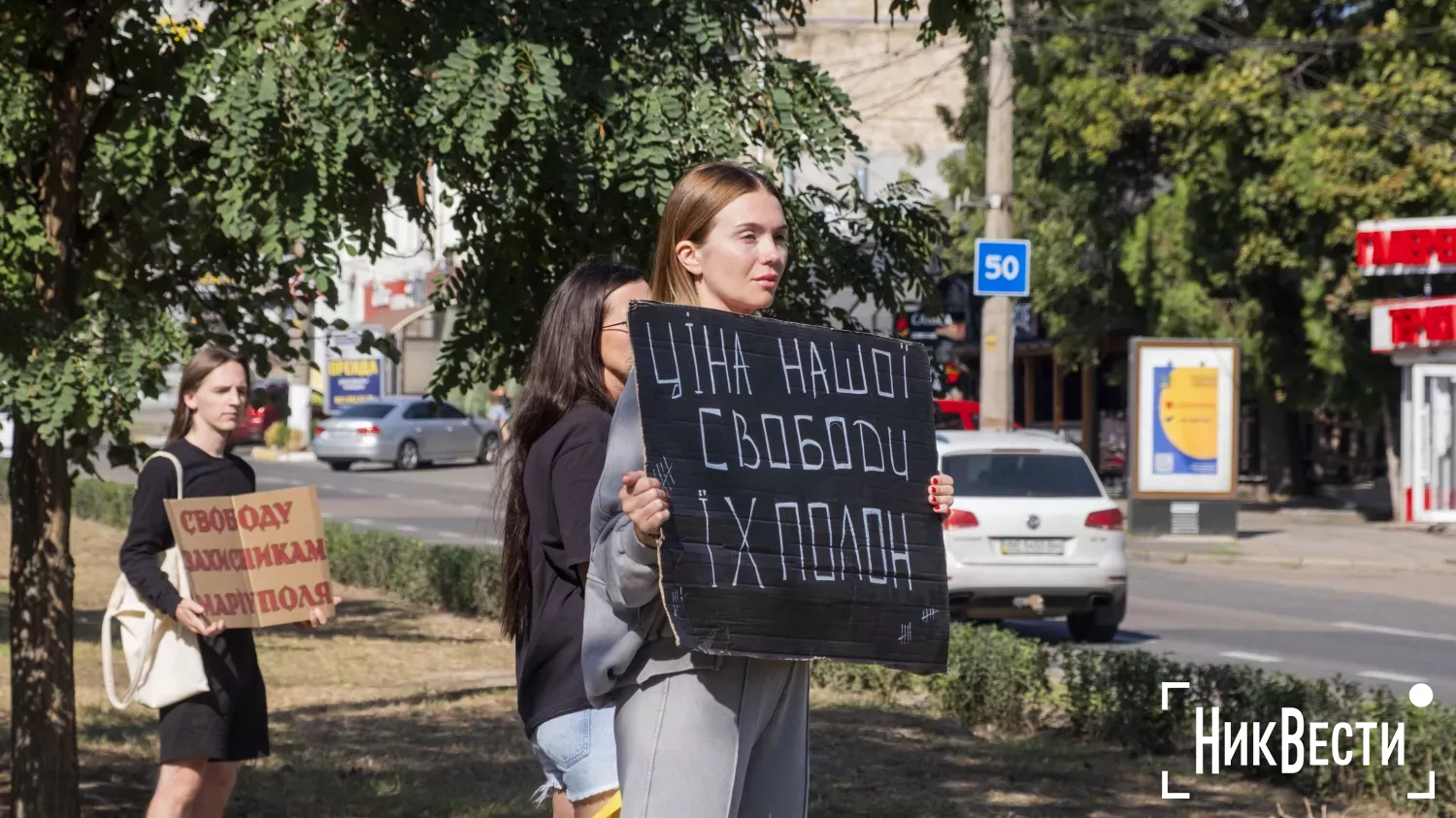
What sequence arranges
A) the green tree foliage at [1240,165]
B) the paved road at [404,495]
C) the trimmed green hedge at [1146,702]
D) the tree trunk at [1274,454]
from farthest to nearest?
the tree trunk at [1274,454]
the green tree foliage at [1240,165]
the paved road at [404,495]
the trimmed green hedge at [1146,702]

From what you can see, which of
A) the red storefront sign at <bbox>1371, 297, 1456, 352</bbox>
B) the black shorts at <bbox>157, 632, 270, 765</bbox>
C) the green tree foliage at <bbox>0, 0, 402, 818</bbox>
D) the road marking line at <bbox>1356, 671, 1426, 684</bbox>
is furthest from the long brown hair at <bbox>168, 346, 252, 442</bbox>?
the red storefront sign at <bbox>1371, 297, 1456, 352</bbox>

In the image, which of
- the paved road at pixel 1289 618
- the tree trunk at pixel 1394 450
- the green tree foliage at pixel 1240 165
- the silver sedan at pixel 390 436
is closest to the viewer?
the paved road at pixel 1289 618

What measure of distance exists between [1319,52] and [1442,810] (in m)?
22.1

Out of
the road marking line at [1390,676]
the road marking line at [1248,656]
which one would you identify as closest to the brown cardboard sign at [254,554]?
the road marking line at [1390,676]

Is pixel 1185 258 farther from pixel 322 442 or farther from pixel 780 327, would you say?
pixel 780 327

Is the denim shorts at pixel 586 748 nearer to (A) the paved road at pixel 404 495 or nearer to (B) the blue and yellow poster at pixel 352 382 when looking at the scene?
(A) the paved road at pixel 404 495

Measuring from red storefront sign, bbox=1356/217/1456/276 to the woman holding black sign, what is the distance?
22.9m

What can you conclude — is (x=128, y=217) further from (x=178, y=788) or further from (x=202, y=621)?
(x=178, y=788)

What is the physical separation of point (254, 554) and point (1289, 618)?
1260cm

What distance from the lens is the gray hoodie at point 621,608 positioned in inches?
113

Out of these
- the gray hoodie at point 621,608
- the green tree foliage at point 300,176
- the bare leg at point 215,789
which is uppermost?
the green tree foliage at point 300,176

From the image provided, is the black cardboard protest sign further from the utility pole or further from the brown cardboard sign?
the utility pole

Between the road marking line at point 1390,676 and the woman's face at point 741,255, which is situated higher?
the woman's face at point 741,255

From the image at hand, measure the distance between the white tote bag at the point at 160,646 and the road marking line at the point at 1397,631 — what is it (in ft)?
39.0
